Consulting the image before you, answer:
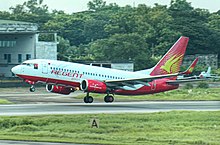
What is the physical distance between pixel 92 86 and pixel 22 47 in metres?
50.7

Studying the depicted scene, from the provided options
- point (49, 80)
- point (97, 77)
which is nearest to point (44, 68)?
point (49, 80)

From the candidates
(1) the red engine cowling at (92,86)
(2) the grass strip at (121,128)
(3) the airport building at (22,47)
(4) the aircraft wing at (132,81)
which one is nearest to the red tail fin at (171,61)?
(4) the aircraft wing at (132,81)

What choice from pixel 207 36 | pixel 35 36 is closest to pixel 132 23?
pixel 207 36

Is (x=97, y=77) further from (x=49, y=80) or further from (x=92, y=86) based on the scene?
(x=49, y=80)

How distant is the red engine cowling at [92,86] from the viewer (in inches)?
2655

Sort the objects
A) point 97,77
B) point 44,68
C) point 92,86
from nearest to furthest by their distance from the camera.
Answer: point 92,86 → point 44,68 → point 97,77

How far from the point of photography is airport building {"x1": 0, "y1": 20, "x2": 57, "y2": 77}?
114 meters

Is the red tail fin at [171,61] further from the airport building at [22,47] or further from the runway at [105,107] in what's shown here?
the airport building at [22,47]

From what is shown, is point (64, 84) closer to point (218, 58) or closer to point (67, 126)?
point (67, 126)

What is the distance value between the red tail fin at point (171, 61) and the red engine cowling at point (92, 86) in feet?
22.3

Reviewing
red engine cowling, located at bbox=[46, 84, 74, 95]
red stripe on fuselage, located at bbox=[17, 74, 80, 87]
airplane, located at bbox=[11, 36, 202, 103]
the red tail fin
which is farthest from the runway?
the red tail fin

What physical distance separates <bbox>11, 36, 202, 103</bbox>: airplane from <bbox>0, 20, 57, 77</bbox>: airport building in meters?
43.5

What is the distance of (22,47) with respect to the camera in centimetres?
11656

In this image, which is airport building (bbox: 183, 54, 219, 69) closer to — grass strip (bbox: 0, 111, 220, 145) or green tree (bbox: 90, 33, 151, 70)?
green tree (bbox: 90, 33, 151, 70)
